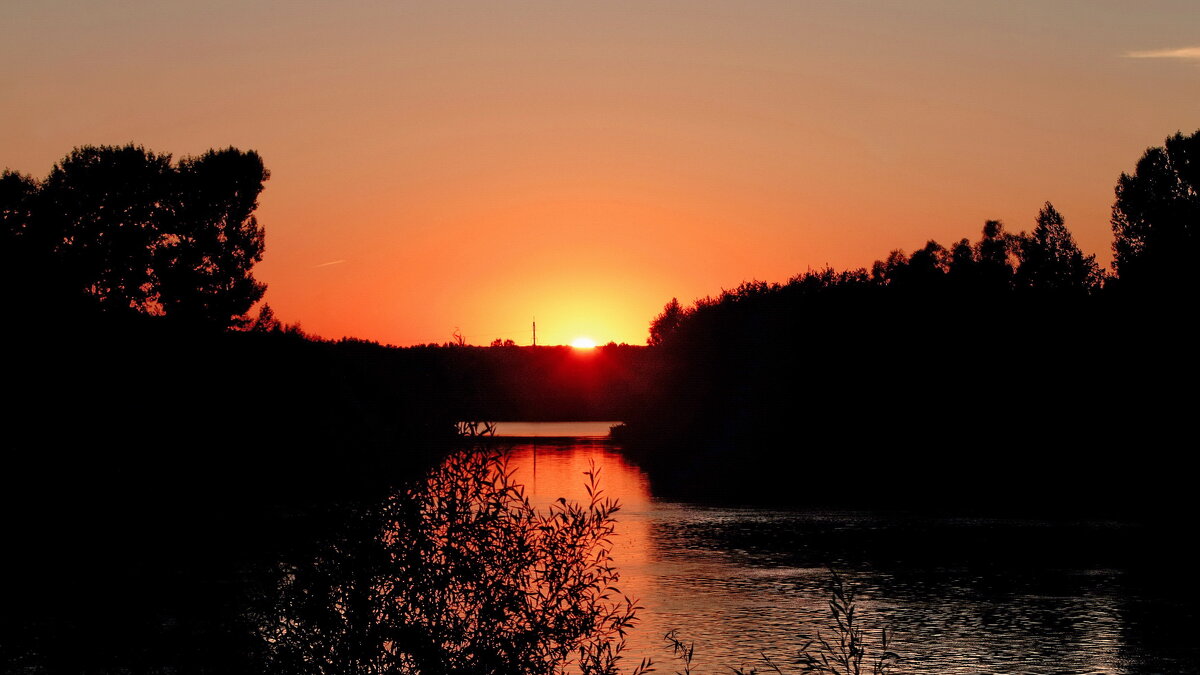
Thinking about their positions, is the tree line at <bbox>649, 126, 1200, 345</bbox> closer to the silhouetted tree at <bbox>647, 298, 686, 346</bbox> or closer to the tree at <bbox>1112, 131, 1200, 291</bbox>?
the tree at <bbox>1112, 131, 1200, 291</bbox>

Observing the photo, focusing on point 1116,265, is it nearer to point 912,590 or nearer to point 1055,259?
point 1055,259

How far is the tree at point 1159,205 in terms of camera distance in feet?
275

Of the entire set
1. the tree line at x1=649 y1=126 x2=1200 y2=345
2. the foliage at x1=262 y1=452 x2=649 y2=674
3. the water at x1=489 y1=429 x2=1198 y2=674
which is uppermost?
the tree line at x1=649 y1=126 x2=1200 y2=345

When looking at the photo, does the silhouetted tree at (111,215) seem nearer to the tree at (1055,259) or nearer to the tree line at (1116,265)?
the tree line at (1116,265)

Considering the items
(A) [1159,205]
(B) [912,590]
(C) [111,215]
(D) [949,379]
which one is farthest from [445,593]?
(A) [1159,205]

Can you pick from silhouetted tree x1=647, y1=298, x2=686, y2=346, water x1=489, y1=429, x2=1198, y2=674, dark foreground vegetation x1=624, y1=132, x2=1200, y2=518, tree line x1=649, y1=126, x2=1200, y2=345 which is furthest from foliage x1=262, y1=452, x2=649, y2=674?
silhouetted tree x1=647, y1=298, x2=686, y2=346

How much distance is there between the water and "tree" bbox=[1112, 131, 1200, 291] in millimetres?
53468

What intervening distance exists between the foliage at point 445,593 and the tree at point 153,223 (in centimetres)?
6599

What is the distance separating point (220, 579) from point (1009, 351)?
55940 millimetres

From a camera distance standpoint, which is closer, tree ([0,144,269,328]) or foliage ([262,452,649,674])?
foliage ([262,452,649,674])

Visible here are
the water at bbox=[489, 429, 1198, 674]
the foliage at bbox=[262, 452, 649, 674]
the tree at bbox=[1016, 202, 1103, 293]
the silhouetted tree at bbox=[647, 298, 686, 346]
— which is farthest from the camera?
the silhouetted tree at bbox=[647, 298, 686, 346]

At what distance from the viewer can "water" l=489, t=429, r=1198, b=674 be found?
690 inches

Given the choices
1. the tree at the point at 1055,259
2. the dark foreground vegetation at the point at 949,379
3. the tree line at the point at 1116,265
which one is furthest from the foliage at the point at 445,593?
the tree at the point at 1055,259

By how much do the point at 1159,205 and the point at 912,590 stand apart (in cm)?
7215
